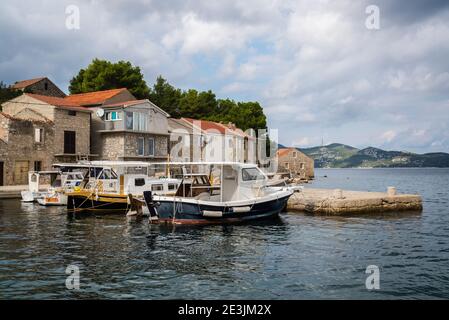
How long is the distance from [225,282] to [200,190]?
12872 millimetres

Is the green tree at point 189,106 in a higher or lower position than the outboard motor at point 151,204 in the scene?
higher

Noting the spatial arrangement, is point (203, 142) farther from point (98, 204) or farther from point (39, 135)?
point (98, 204)

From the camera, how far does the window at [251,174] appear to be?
24.1 m

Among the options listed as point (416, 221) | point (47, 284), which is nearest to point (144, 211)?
point (47, 284)

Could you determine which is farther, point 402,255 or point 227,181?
point 227,181

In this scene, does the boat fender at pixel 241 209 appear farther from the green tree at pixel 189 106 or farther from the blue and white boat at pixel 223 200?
the green tree at pixel 189 106

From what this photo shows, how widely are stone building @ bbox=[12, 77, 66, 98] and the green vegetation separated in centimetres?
354

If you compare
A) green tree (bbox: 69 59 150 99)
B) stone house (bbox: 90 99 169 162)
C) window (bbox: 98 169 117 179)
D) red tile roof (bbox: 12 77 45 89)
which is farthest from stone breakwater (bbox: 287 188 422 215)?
red tile roof (bbox: 12 77 45 89)

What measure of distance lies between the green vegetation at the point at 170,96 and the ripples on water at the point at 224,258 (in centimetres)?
4005

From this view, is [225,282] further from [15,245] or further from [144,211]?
[144,211]

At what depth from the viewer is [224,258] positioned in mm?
14828

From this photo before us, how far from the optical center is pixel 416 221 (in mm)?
24391

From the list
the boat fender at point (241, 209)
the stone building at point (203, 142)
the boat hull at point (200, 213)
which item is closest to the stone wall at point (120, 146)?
the stone building at point (203, 142)
